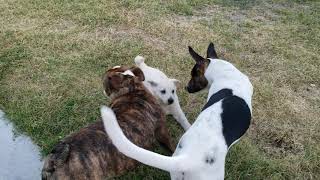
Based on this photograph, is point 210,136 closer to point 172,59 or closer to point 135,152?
point 135,152

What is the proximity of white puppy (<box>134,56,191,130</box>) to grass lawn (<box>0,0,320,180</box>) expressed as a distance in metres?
0.17

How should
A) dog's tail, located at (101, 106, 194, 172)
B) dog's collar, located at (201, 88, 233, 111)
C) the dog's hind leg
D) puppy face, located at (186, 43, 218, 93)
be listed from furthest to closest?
puppy face, located at (186, 43, 218, 93)
the dog's hind leg
dog's collar, located at (201, 88, 233, 111)
dog's tail, located at (101, 106, 194, 172)

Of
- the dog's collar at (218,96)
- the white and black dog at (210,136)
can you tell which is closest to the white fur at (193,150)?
the white and black dog at (210,136)

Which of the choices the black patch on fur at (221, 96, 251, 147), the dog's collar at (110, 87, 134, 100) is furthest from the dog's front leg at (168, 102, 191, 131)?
the black patch on fur at (221, 96, 251, 147)

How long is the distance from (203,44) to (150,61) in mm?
949

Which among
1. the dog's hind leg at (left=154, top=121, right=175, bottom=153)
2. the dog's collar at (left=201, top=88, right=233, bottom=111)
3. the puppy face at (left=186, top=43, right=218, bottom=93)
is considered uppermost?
the dog's collar at (left=201, top=88, right=233, bottom=111)

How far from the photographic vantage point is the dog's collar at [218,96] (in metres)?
4.27

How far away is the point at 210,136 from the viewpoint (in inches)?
145

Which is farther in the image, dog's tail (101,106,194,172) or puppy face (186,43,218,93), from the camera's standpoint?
puppy face (186,43,218,93)

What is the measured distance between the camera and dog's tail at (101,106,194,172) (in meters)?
3.07

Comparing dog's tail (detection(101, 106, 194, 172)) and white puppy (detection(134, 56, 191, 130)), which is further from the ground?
dog's tail (detection(101, 106, 194, 172))

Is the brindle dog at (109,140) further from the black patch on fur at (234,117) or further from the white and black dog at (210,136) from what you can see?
the black patch on fur at (234,117)

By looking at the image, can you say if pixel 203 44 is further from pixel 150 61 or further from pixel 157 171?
pixel 157 171

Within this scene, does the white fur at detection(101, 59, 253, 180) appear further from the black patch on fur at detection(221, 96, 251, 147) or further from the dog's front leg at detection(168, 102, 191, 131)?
the dog's front leg at detection(168, 102, 191, 131)
